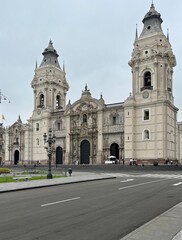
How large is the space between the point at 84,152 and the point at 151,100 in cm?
1985

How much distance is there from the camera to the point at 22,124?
76.9 meters

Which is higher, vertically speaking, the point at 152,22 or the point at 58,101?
the point at 152,22

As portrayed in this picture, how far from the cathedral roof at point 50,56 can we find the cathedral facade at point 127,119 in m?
2.46

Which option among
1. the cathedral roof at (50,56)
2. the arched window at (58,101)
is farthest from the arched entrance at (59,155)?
the cathedral roof at (50,56)

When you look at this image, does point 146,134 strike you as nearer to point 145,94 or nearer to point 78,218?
point 145,94

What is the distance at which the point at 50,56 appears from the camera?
76.4 metres

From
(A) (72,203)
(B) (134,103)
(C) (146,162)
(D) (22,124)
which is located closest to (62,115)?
(D) (22,124)

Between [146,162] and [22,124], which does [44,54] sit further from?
[146,162]

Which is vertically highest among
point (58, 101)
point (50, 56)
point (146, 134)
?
point (50, 56)

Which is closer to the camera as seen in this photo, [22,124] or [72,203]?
[72,203]

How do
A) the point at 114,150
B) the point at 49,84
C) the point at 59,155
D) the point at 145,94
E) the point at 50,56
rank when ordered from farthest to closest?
the point at 50,56, the point at 49,84, the point at 59,155, the point at 114,150, the point at 145,94

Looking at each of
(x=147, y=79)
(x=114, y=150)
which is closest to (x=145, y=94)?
(x=147, y=79)

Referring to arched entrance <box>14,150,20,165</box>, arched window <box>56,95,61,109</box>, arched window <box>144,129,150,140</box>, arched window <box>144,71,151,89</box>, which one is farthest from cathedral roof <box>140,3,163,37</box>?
arched entrance <box>14,150,20,165</box>

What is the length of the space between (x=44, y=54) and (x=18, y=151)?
28.1 m
